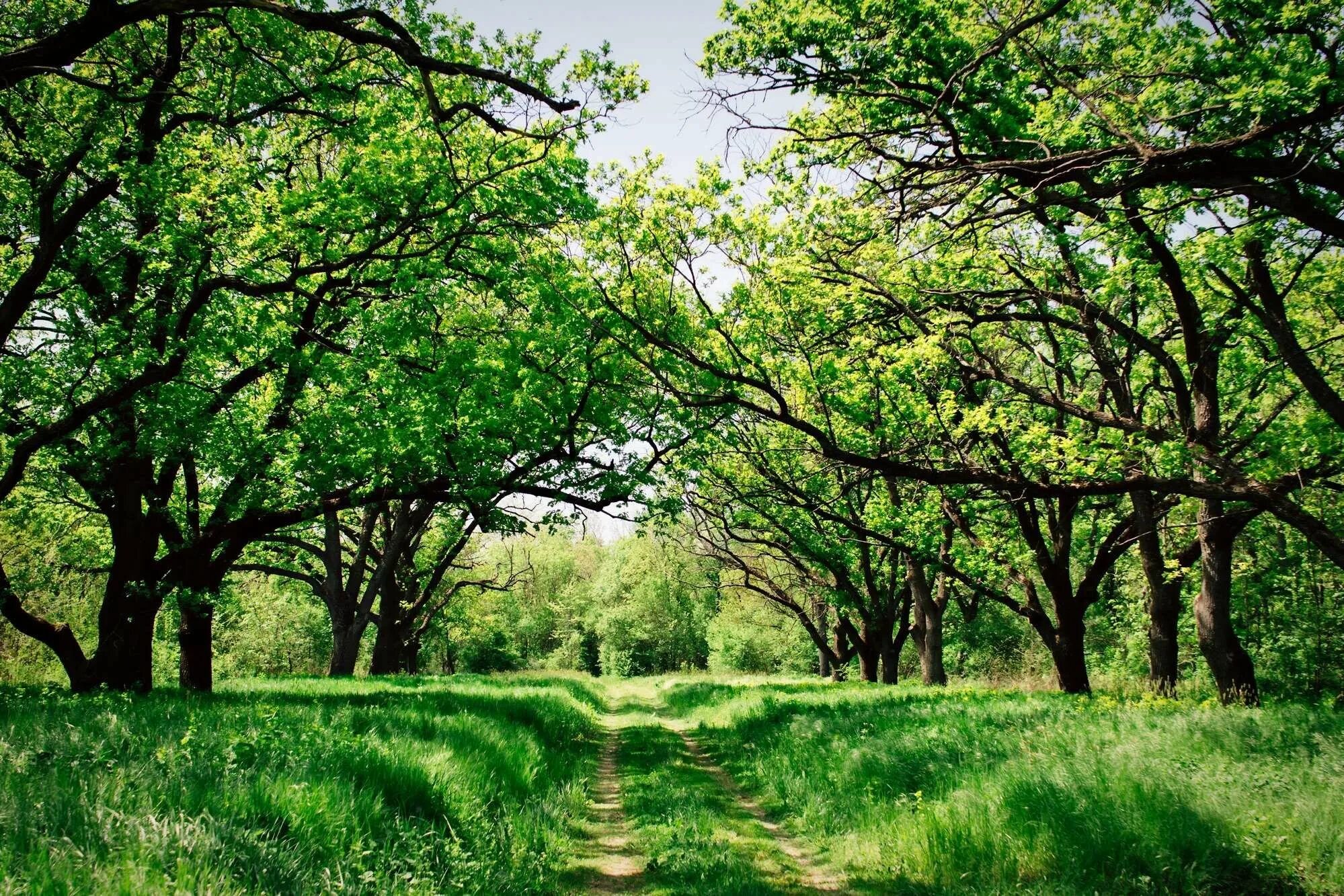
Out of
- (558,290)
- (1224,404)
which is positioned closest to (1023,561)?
(1224,404)

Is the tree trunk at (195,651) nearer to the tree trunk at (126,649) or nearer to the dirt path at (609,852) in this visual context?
the tree trunk at (126,649)

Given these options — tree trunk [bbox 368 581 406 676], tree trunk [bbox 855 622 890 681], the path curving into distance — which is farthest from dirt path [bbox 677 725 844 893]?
tree trunk [bbox 368 581 406 676]

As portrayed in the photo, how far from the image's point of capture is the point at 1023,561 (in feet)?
51.1

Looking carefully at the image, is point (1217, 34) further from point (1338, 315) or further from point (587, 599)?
point (587, 599)

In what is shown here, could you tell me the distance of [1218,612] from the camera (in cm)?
1127

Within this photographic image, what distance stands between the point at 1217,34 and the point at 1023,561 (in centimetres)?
1118

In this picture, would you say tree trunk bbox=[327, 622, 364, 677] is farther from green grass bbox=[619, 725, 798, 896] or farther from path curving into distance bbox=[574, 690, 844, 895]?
green grass bbox=[619, 725, 798, 896]

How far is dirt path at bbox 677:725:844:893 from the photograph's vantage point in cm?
602

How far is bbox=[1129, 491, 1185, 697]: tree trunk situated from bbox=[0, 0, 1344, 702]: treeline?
0.09m

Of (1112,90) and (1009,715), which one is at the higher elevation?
(1112,90)

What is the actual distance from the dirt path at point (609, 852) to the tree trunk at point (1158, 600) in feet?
37.2

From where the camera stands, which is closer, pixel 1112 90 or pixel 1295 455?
pixel 1112 90

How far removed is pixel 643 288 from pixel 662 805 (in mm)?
7662

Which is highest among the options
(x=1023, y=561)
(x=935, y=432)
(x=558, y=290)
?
(x=558, y=290)
